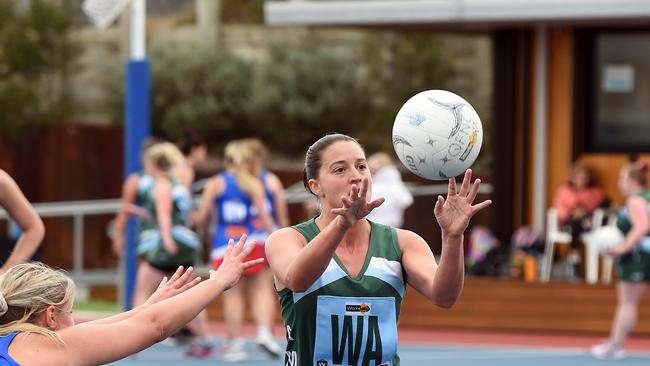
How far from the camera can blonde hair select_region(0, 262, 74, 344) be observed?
15.9ft

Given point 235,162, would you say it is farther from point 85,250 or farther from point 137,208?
point 85,250

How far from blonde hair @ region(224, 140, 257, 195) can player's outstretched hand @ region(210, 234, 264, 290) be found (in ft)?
25.0

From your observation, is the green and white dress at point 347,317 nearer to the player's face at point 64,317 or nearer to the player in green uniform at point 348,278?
the player in green uniform at point 348,278

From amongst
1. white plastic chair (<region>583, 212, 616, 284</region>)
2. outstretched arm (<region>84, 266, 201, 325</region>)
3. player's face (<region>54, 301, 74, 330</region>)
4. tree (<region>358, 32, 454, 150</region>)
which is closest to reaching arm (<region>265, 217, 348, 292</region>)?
outstretched arm (<region>84, 266, 201, 325</region>)

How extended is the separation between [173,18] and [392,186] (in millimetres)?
16765

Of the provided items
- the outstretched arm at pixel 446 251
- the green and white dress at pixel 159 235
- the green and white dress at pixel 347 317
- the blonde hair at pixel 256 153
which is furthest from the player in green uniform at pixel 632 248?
the green and white dress at pixel 347 317

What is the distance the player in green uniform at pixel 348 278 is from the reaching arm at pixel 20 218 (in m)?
2.37

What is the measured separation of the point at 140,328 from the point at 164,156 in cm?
771

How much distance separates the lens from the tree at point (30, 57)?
25.0 metres

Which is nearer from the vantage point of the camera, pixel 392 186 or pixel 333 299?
pixel 333 299

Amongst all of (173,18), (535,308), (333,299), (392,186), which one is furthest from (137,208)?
(173,18)

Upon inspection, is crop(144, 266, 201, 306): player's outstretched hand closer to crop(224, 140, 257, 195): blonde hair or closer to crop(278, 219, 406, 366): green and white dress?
crop(278, 219, 406, 366): green and white dress

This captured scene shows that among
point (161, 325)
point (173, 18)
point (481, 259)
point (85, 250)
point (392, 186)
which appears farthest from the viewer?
point (173, 18)

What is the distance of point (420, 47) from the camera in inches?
1097
